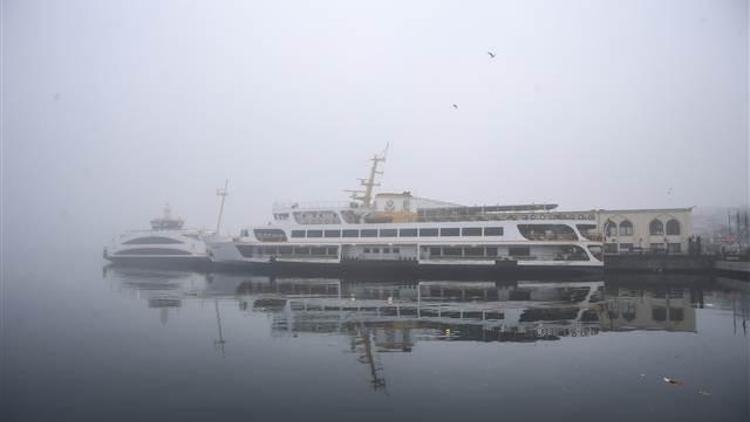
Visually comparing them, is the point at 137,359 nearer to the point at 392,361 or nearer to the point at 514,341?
the point at 392,361

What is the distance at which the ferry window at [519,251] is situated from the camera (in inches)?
1288

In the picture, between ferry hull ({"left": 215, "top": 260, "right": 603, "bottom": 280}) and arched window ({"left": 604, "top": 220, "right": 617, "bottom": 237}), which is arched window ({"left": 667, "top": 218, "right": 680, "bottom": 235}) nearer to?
arched window ({"left": 604, "top": 220, "right": 617, "bottom": 237})

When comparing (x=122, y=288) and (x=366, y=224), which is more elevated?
(x=366, y=224)

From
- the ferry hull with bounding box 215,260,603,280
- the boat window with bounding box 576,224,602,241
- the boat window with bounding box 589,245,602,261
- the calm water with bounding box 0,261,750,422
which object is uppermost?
the boat window with bounding box 576,224,602,241

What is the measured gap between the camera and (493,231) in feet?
110

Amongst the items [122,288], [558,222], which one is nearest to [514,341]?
[558,222]

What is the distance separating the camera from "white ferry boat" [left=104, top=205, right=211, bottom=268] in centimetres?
5231

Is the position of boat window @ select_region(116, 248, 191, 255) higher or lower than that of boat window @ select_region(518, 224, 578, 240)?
lower

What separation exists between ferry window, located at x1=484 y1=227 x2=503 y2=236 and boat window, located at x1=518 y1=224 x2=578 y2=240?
125 cm

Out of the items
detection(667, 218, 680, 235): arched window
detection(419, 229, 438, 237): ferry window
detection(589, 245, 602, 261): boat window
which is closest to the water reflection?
detection(589, 245, 602, 261): boat window

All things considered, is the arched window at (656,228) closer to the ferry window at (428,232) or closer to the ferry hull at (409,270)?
the ferry hull at (409,270)

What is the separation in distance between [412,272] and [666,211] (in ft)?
Answer: 79.5

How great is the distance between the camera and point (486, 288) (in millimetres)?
28062

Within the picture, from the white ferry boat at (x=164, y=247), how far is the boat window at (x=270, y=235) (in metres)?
9.33
